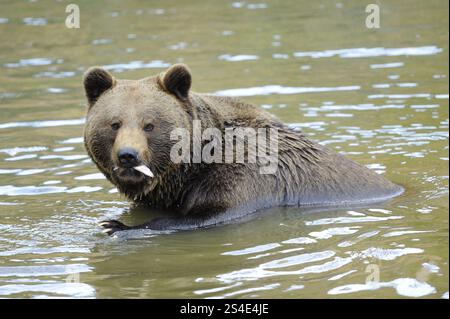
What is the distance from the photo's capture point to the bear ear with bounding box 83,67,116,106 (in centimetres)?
914

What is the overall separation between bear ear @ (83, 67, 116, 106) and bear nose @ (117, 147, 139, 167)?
101cm

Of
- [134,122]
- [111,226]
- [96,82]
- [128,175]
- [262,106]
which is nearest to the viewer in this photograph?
[134,122]

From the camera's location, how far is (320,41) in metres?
19.3

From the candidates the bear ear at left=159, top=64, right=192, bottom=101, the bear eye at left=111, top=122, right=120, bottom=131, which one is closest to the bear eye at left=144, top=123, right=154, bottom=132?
the bear eye at left=111, top=122, right=120, bottom=131

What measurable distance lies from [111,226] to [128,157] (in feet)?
2.89

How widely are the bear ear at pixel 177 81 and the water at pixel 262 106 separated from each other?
1452 mm

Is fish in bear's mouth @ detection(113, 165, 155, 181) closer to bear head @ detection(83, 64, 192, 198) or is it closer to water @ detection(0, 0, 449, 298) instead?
bear head @ detection(83, 64, 192, 198)

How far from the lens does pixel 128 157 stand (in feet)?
27.9

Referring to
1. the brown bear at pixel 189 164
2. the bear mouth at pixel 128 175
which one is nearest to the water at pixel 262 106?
the brown bear at pixel 189 164

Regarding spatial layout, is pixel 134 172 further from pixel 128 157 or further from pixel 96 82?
pixel 96 82

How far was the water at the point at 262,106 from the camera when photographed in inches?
304

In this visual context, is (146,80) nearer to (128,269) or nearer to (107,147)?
(107,147)

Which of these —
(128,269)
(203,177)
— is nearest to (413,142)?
(203,177)

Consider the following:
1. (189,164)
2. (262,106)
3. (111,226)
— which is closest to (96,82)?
(189,164)
